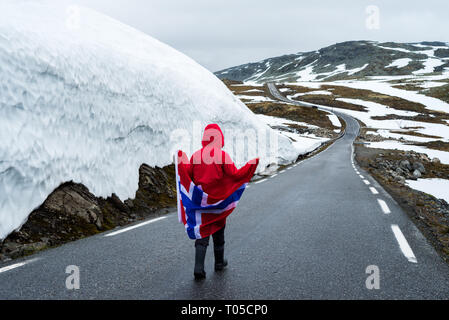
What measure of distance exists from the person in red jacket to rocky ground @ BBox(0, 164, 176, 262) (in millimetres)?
2911

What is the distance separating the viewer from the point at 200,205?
411cm

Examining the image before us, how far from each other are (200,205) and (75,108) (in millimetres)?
5381

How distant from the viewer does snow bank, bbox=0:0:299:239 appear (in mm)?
6137

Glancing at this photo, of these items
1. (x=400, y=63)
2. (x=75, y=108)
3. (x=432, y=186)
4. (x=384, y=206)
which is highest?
(x=400, y=63)

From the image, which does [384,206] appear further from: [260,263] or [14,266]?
[14,266]

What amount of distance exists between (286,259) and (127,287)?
2.17 metres

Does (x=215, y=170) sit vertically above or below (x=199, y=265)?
above

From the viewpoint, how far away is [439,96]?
3561 inches

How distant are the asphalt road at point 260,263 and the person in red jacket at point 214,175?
0.30 meters

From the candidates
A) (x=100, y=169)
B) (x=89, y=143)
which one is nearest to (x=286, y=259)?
(x=100, y=169)

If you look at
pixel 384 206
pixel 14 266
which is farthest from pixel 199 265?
pixel 384 206

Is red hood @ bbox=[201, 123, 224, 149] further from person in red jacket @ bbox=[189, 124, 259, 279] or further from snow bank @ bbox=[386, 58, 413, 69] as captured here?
snow bank @ bbox=[386, 58, 413, 69]

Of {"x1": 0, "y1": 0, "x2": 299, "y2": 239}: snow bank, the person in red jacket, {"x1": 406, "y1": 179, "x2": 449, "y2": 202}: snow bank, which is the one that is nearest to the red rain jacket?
the person in red jacket
